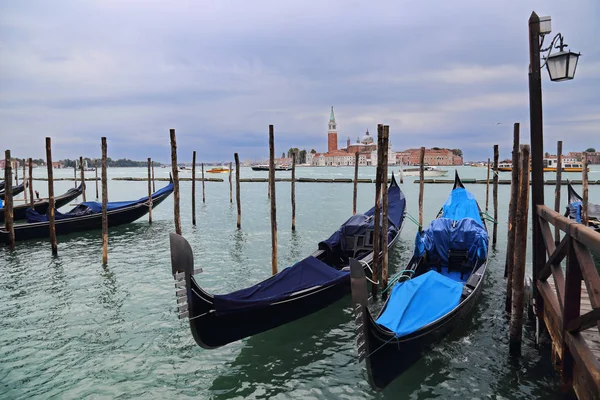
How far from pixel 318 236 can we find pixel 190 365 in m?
7.22

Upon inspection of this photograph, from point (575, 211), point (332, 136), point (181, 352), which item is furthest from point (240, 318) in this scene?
point (332, 136)

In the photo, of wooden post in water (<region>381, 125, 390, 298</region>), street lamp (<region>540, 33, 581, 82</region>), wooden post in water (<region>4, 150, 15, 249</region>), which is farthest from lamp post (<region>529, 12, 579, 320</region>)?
wooden post in water (<region>4, 150, 15, 249</region>)

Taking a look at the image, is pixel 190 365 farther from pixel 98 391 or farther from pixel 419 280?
pixel 419 280

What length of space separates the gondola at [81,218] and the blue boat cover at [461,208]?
26.5 ft

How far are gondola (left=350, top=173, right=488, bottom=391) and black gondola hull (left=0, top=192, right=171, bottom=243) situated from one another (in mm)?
8719

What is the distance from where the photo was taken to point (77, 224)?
10.7 metres

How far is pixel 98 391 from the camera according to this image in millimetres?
3406

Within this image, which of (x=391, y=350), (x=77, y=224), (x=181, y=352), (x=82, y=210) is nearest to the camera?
(x=391, y=350)

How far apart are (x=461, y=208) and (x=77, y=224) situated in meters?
9.33

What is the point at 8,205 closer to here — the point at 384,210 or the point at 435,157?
the point at 384,210

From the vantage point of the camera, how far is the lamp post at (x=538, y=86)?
334 cm

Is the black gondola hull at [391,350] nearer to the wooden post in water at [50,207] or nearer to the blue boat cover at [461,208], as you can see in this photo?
the blue boat cover at [461,208]

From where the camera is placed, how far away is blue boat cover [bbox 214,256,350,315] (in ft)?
12.2

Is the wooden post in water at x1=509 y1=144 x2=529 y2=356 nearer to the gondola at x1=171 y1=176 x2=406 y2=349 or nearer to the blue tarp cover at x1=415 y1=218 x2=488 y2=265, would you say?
the gondola at x1=171 y1=176 x2=406 y2=349
